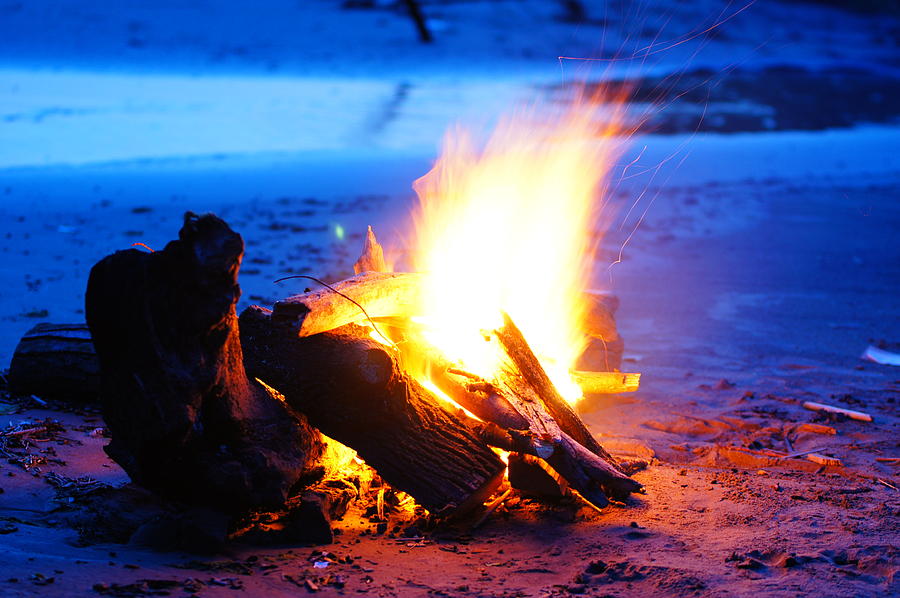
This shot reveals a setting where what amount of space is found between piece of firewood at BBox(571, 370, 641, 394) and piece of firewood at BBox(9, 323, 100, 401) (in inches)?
106

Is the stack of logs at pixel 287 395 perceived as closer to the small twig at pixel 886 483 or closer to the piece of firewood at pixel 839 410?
the small twig at pixel 886 483

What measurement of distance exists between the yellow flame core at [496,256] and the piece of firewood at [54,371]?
1907mm

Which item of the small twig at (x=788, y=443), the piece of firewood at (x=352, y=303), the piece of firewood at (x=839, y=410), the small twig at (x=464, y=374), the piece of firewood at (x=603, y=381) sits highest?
the piece of firewood at (x=352, y=303)

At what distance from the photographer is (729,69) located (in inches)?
1131

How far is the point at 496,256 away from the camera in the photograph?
518cm

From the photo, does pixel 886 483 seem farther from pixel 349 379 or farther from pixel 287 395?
pixel 287 395

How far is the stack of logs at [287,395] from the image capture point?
296cm

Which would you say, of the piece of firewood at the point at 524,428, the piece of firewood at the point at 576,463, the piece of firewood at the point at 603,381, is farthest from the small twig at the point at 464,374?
the piece of firewood at the point at 603,381

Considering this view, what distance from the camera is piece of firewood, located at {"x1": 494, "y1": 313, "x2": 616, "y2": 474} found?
418 cm

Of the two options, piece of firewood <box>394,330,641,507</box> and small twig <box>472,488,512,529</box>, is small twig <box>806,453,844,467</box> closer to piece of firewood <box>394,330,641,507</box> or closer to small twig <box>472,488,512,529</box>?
piece of firewood <box>394,330,641,507</box>

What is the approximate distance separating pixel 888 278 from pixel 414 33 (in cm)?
2022

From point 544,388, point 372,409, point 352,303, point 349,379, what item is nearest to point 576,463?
point 544,388

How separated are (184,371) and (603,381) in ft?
9.63

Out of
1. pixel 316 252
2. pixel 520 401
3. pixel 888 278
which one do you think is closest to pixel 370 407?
pixel 520 401
